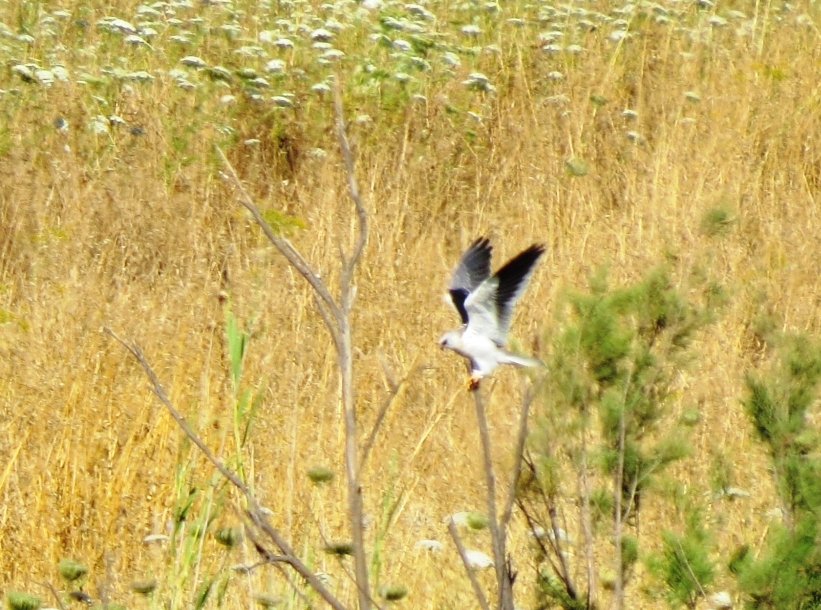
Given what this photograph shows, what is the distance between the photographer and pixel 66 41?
616 centimetres

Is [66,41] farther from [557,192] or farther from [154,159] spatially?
[557,192]

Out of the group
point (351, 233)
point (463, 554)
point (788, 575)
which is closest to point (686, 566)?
point (788, 575)

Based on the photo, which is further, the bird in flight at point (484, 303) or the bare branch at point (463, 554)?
the bird in flight at point (484, 303)

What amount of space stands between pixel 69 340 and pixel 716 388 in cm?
173

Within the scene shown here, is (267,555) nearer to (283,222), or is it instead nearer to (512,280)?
(512,280)

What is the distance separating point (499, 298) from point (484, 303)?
29mm

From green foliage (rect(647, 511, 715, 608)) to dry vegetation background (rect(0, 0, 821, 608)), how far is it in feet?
1.72

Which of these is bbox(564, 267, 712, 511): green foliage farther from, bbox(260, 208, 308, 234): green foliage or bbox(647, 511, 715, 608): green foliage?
bbox(260, 208, 308, 234): green foliage

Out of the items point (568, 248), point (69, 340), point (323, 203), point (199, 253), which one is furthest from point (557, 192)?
point (69, 340)

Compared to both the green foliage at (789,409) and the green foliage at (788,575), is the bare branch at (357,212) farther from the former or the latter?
the green foliage at (789,409)

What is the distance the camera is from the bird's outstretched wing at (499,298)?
1.94 m

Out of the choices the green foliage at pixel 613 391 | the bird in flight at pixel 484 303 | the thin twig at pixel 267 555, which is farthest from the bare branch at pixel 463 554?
the green foliage at pixel 613 391

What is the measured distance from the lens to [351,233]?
412 cm

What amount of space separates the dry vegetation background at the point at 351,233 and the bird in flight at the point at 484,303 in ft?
1.52
